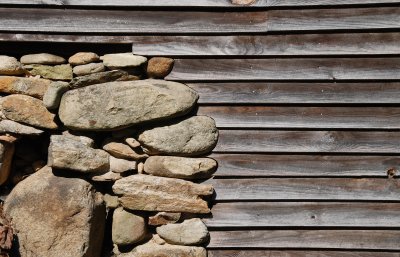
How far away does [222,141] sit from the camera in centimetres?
387

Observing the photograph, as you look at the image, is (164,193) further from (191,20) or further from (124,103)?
(191,20)

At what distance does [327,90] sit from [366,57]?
13.8 inches

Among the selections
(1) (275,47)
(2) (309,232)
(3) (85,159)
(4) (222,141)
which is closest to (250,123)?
(4) (222,141)

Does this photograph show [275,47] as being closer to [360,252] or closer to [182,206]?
[182,206]

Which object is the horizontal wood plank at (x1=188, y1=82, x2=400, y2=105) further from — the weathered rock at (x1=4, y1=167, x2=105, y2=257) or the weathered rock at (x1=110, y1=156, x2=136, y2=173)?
the weathered rock at (x1=4, y1=167, x2=105, y2=257)

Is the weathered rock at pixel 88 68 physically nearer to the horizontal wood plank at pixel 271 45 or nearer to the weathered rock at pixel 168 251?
the horizontal wood plank at pixel 271 45

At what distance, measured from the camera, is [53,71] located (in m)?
3.92

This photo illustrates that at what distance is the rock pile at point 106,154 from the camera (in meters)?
3.79

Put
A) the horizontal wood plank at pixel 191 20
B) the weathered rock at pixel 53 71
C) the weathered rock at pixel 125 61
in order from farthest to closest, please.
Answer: the weathered rock at pixel 53 71
the weathered rock at pixel 125 61
the horizontal wood plank at pixel 191 20

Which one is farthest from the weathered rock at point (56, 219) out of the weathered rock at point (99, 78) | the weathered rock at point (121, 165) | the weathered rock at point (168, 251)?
the weathered rock at point (99, 78)

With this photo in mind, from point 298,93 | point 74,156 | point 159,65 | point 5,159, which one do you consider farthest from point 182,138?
point 5,159

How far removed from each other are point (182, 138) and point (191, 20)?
0.84 meters

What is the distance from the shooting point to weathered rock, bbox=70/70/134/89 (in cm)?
383

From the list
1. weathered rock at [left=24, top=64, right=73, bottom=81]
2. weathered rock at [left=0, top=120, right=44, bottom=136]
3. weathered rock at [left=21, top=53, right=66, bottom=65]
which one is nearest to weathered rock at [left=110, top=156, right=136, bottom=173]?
weathered rock at [left=0, top=120, right=44, bottom=136]
